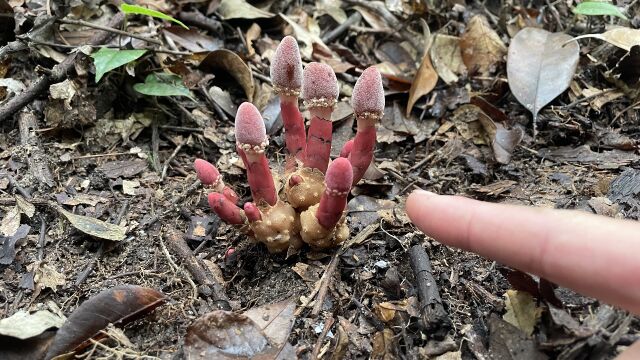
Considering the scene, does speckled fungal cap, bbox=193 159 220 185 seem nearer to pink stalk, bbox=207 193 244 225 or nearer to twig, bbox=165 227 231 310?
pink stalk, bbox=207 193 244 225

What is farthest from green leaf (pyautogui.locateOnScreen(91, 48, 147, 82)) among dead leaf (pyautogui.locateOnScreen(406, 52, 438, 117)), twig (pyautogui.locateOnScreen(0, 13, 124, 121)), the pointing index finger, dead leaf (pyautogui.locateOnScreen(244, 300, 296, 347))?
the pointing index finger

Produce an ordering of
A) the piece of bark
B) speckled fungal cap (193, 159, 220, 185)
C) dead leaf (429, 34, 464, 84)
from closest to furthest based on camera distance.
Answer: speckled fungal cap (193, 159, 220, 185)
the piece of bark
dead leaf (429, 34, 464, 84)

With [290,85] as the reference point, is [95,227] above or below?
below

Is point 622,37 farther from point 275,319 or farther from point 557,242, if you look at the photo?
point 275,319

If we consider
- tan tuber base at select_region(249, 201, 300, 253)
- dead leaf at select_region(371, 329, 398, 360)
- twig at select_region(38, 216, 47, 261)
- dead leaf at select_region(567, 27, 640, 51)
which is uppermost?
dead leaf at select_region(567, 27, 640, 51)

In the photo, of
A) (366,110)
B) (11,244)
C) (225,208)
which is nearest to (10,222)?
(11,244)

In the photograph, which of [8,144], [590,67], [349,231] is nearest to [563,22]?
[590,67]

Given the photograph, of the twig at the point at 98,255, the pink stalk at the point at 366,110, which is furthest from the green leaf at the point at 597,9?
the twig at the point at 98,255
